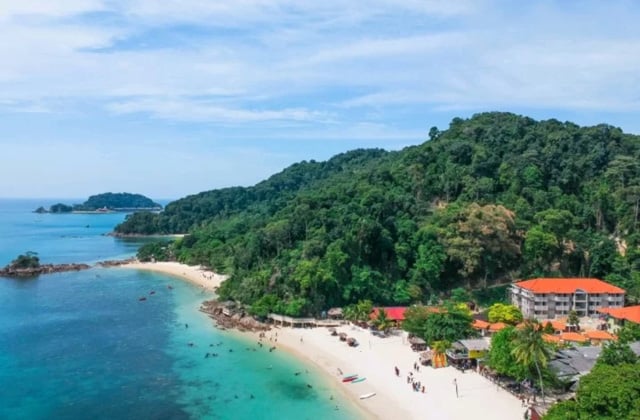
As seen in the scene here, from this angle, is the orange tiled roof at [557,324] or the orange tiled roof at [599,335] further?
the orange tiled roof at [557,324]

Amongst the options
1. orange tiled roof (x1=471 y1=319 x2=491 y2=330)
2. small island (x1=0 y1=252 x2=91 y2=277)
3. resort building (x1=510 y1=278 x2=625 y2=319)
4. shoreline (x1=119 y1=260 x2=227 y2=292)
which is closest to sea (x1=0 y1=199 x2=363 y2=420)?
shoreline (x1=119 y1=260 x2=227 y2=292)

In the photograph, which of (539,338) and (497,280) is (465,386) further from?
(497,280)

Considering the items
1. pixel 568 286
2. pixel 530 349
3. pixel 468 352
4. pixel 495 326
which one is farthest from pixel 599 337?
pixel 530 349

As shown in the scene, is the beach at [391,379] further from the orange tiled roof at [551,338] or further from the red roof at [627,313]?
the red roof at [627,313]

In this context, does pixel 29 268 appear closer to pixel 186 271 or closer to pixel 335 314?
pixel 186 271

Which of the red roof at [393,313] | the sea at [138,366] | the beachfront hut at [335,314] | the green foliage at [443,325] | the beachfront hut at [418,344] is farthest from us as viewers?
the beachfront hut at [335,314]

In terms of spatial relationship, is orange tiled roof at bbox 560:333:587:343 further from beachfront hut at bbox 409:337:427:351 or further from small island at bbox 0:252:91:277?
small island at bbox 0:252:91:277

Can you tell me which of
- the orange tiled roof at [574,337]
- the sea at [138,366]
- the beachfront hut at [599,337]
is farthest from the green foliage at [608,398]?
the beachfront hut at [599,337]
